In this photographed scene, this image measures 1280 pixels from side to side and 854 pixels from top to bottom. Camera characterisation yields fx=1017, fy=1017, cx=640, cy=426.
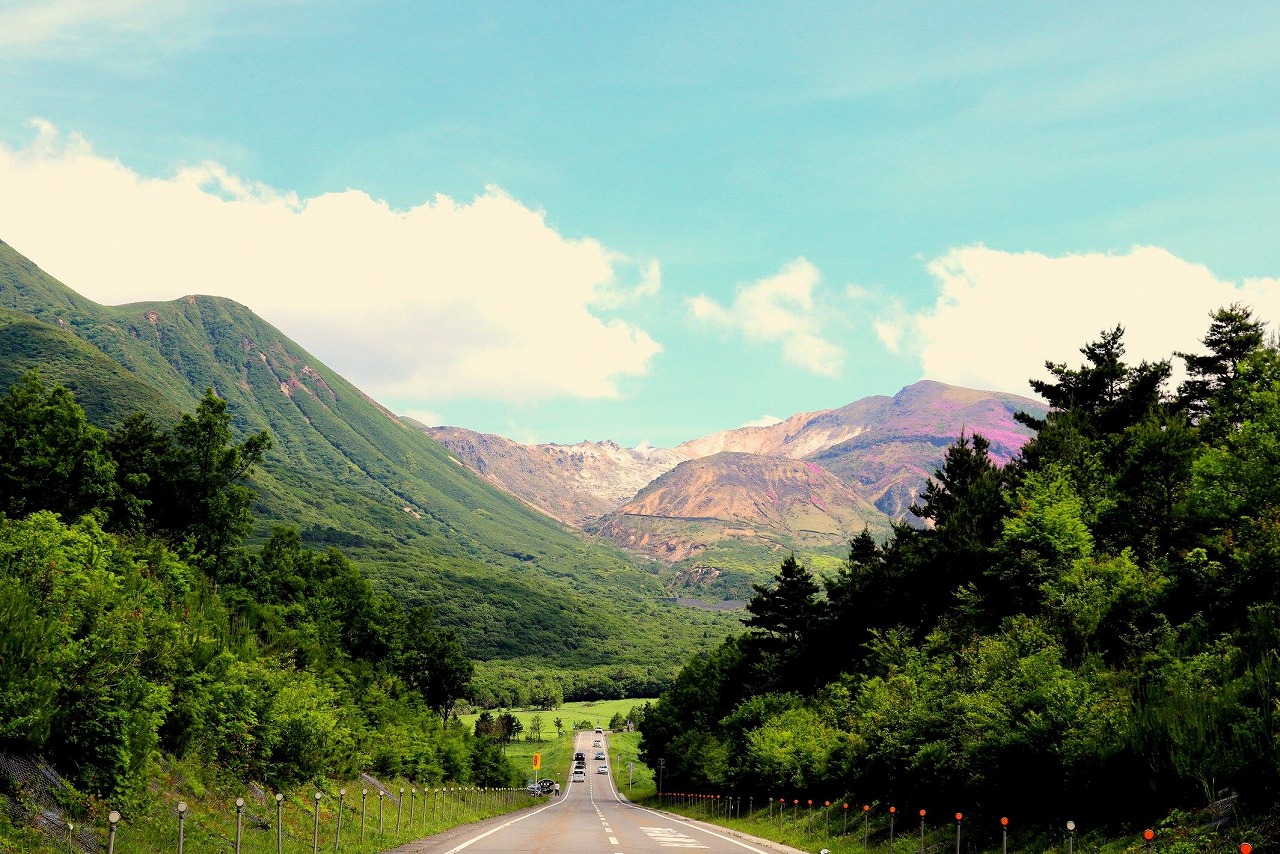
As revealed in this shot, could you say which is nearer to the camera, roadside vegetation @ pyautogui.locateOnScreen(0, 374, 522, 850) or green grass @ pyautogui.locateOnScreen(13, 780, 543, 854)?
roadside vegetation @ pyautogui.locateOnScreen(0, 374, 522, 850)

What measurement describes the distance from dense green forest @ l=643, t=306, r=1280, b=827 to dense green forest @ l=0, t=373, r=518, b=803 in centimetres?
1903

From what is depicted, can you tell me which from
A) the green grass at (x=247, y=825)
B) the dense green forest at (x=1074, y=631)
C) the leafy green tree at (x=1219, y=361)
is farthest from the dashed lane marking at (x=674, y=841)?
the leafy green tree at (x=1219, y=361)

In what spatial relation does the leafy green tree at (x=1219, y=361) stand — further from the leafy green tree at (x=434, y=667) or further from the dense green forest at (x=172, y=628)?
the leafy green tree at (x=434, y=667)

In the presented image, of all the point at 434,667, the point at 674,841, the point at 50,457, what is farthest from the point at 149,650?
the point at 434,667

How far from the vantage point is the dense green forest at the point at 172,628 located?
730 inches

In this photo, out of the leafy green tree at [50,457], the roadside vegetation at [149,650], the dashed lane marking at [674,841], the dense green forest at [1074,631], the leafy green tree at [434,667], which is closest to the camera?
the roadside vegetation at [149,650]

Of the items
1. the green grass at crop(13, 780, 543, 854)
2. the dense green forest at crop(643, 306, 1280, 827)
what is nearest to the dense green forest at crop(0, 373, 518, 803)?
the green grass at crop(13, 780, 543, 854)

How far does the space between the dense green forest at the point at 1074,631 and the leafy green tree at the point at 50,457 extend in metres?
41.3

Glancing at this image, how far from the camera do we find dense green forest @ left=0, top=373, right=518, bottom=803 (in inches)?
730

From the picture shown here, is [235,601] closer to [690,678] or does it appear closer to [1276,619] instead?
[1276,619]

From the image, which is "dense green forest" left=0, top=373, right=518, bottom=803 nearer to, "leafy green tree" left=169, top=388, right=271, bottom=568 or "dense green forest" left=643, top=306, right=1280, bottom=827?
"leafy green tree" left=169, top=388, right=271, bottom=568

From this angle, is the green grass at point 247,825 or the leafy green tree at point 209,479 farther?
the leafy green tree at point 209,479

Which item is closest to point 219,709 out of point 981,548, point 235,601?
point 235,601

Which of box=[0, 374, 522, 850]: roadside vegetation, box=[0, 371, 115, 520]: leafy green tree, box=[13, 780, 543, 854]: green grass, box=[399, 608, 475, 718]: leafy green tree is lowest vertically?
box=[399, 608, 475, 718]: leafy green tree
